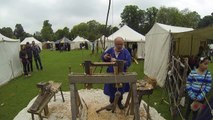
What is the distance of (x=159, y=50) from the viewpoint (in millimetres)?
9672

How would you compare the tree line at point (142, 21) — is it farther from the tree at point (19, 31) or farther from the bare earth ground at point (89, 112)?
the bare earth ground at point (89, 112)

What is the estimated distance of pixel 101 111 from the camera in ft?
20.2

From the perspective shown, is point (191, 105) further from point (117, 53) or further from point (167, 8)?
point (167, 8)

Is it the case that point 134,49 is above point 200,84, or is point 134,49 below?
below

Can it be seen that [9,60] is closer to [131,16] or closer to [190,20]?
[190,20]

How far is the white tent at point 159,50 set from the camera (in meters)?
8.74

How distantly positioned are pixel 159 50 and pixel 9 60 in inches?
265

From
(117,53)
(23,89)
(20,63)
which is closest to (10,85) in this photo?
(23,89)

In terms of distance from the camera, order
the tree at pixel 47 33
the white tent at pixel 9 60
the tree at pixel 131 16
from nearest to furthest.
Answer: the white tent at pixel 9 60, the tree at pixel 131 16, the tree at pixel 47 33

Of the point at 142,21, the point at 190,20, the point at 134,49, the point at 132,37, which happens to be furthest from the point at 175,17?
the point at 132,37

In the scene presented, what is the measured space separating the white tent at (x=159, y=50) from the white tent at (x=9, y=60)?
6.16 m

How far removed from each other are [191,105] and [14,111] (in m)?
4.45

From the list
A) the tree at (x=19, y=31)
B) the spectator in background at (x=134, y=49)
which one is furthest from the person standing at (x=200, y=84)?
the tree at (x=19, y=31)

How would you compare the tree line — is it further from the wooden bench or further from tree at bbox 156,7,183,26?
the wooden bench
